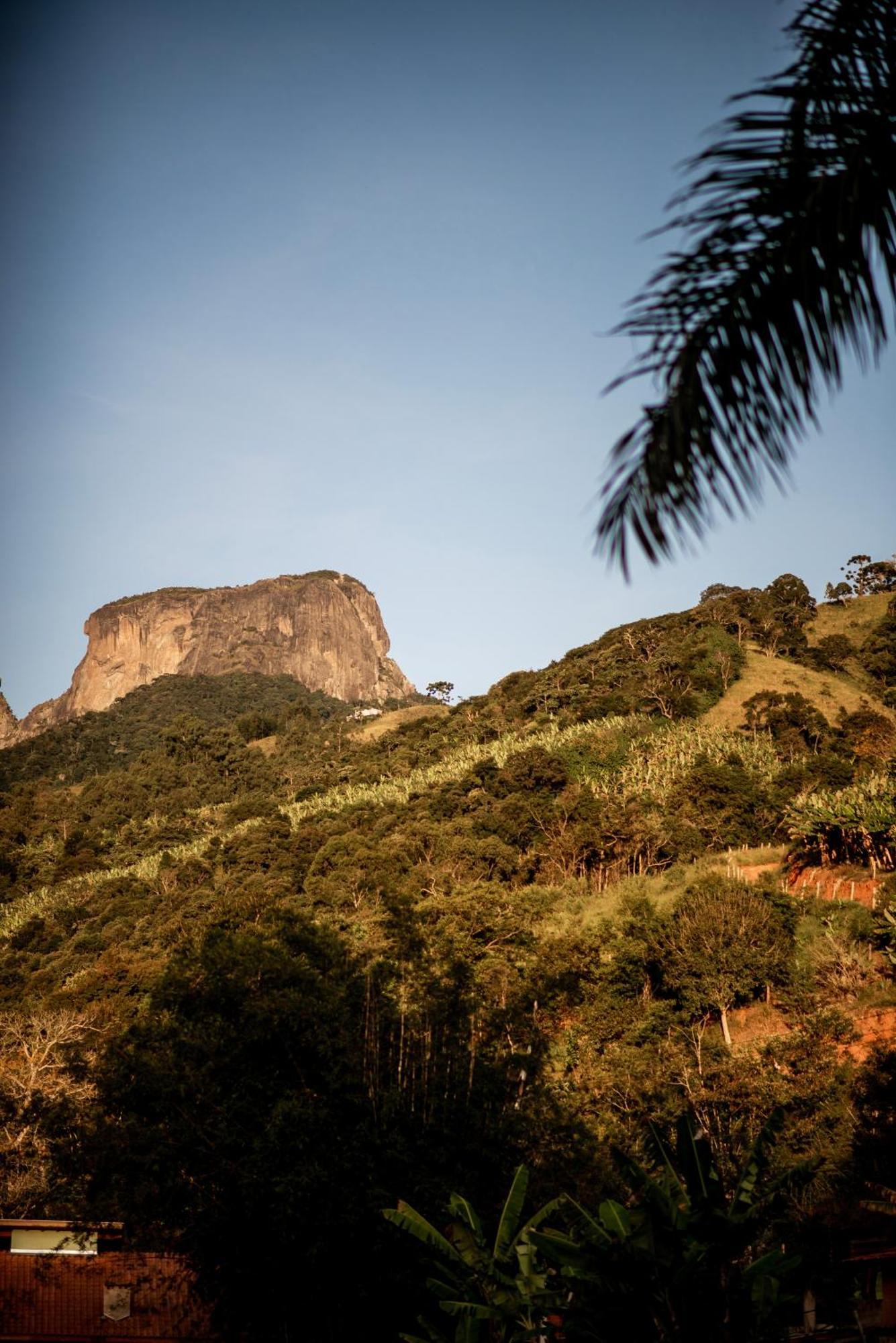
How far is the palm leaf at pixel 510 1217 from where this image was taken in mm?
7816

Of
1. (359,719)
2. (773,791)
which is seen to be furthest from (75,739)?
(773,791)

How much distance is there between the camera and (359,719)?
91438 mm

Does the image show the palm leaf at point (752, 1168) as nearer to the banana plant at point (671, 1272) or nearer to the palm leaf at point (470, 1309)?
the banana plant at point (671, 1272)

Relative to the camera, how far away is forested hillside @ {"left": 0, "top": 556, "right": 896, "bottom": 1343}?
1157 centimetres

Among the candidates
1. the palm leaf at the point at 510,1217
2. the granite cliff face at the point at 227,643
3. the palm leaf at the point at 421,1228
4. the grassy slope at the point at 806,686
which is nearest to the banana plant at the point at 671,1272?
the palm leaf at the point at 510,1217

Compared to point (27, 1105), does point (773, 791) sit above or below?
above

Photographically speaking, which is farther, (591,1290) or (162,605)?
(162,605)

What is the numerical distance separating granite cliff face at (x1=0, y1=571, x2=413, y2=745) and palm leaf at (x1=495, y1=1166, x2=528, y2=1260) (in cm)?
14596

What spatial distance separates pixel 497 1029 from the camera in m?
18.3

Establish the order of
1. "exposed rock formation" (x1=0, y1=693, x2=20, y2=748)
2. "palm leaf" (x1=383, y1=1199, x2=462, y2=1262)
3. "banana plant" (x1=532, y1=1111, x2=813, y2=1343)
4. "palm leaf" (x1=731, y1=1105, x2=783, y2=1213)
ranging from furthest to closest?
"exposed rock formation" (x1=0, y1=693, x2=20, y2=748), "palm leaf" (x1=383, y1=1199, x2=462, y2=1262), "palm leaf" (x1=731, y1=1105, x2=783, y2=1213), "banana plant" (x1=532, y1=1111, x2=813, y2=1343)

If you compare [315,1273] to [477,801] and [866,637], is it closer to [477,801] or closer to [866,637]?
[477,801]

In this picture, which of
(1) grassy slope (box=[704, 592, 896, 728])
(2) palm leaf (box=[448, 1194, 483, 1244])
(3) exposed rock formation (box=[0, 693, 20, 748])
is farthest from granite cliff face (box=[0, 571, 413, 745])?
(2) palm leaf (box=[448, 1194, 483, 1244])

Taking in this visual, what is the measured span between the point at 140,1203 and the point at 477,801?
27.3 m

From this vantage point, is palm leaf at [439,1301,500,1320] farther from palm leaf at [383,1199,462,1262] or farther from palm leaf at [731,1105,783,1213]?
palm leaf at [731,1105,783,1213]
